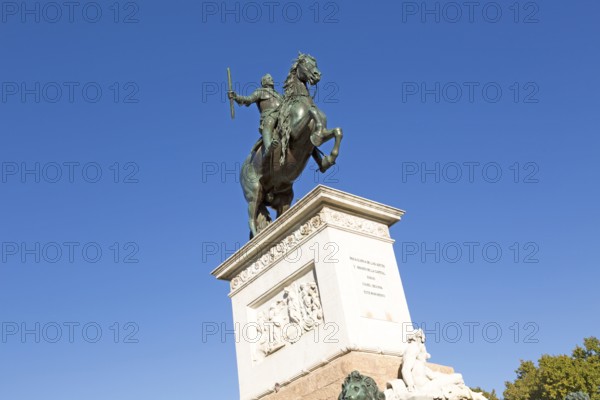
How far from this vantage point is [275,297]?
1012cm

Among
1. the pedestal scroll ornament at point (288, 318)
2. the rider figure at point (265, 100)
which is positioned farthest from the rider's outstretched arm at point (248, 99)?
the pedestal scroll ornament at point (288, 318)

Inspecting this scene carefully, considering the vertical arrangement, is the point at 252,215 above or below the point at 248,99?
below

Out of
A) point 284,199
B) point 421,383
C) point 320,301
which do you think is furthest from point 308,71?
point 421,383

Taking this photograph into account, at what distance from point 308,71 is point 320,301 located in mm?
4584

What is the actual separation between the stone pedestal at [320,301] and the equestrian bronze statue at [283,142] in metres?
1.29

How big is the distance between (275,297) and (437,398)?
3446 mm

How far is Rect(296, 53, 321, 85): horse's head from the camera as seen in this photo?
11.4 m

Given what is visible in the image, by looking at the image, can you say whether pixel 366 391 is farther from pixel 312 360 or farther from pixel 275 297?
pixel 275 297

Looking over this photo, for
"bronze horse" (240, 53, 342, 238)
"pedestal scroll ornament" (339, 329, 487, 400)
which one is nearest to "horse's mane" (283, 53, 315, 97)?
"bronze horse" (240, 53, 342, 238)

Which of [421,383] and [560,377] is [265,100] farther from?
[560,377]

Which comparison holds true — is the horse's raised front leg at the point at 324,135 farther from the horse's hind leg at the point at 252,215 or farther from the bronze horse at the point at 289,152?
the horse's hind leg at the point at 252,215

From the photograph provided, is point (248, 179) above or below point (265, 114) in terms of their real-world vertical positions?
below

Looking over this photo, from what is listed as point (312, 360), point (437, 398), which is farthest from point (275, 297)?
point (437, 398)

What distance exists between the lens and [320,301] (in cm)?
902
